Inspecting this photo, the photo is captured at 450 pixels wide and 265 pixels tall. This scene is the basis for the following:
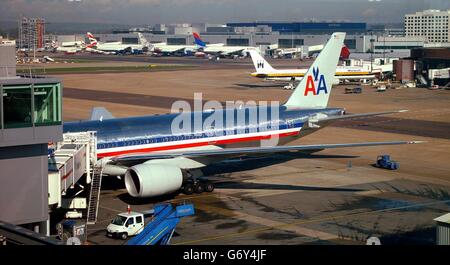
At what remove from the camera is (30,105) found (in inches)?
781

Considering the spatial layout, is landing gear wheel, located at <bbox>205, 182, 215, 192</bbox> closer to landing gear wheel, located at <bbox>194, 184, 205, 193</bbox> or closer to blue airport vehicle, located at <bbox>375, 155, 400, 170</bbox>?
landing gear wheel, located at <bbox>194, 184, 205, 193</bbox>

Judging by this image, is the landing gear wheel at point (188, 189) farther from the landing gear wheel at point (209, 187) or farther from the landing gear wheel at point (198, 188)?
the landing gear wheel at point (209, 187)

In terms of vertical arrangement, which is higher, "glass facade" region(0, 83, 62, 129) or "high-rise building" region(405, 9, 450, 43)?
"high-rise building" region(405, 9, 450, 43)

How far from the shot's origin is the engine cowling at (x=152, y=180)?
32.1 metres

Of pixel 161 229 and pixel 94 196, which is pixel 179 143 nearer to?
pixel 94 196

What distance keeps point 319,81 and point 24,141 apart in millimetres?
28710

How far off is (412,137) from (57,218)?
33.1m

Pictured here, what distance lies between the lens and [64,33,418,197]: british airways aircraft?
33.0 meters

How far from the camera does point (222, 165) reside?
142ft

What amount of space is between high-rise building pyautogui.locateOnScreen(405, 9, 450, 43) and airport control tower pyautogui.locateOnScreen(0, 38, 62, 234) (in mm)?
94816
